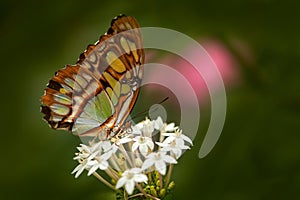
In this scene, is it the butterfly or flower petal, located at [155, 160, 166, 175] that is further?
the butterfly

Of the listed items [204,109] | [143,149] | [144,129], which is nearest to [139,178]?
[143,149]

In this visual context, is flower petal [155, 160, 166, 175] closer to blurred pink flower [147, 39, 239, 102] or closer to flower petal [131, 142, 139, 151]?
flower petal [131, 142, 139, 151]

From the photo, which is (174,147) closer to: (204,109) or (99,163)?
(99,163)

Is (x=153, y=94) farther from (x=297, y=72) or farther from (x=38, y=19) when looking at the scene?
(x=38, y=19)

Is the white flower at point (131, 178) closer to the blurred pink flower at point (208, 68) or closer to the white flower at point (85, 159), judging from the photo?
the white flower at point (85, 159)

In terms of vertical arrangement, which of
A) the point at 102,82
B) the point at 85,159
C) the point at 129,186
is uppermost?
the point at 102,82

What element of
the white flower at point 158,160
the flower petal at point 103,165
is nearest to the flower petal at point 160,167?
the white flower at point 158,160

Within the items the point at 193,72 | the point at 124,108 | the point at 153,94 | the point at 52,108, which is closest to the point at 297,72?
the point at 193,72

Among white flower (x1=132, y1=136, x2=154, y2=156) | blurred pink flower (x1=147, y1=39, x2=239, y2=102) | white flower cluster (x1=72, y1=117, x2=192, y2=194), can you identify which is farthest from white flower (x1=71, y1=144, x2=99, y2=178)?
blurred pink flower (x1=147, y1=39, x2=239, y2=102)
